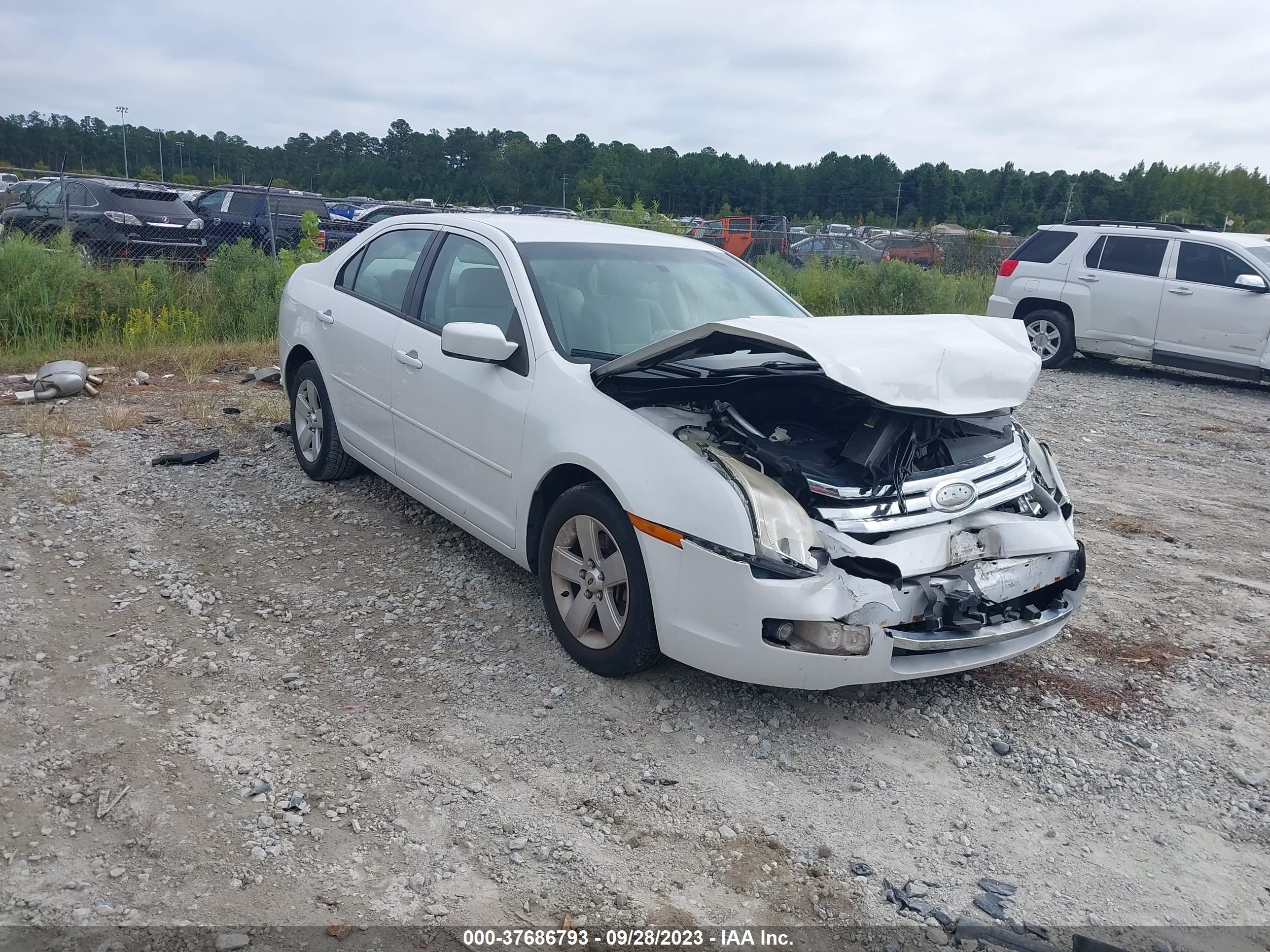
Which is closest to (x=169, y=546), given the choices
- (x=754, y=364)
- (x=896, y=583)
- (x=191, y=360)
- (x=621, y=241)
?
(x=621, y=241)

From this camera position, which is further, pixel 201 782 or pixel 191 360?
pixel 191 360

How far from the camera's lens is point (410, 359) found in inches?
188

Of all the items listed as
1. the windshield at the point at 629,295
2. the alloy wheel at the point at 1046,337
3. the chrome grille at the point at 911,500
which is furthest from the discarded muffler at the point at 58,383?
the alloy wheel at the point at 1046,337

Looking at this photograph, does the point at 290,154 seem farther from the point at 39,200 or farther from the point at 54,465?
the point at 54,465

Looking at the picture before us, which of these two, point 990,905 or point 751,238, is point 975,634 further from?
point 751,238

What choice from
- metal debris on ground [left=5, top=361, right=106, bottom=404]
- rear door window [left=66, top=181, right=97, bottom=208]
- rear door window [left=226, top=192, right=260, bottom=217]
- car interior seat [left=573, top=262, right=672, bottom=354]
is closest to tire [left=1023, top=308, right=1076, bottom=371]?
car interior seat [left=573, top=262, right=672, bottom=354]

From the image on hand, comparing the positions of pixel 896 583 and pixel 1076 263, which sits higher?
pixel 1076 263

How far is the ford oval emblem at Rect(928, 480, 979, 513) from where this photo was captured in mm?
3600

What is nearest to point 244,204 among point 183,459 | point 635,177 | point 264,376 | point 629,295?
point 264,376

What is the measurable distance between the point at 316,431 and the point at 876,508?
12.4 ft

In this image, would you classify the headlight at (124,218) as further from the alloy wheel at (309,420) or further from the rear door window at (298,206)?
the alloy wheel at (309,420)

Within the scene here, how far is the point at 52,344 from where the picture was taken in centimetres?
965

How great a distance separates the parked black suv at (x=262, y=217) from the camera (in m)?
15.1

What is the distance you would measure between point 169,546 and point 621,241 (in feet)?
9.34
